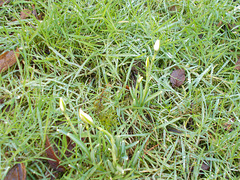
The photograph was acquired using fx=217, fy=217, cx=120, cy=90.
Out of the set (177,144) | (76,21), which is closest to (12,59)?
(76,21)

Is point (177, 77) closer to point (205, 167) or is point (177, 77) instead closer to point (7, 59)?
point (205, 167)

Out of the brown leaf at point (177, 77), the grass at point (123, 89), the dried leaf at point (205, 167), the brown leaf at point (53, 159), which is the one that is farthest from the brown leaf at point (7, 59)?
the dried leaf at point (205, 167)

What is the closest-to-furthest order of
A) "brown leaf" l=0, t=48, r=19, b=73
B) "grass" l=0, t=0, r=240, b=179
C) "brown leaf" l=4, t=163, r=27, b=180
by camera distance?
"brown leaf" l=4, t=163, r=27, b=180, "grass" l=0, t=0, r=240, b=179, "brown leaf" l=0, t=48, r=19, b=73

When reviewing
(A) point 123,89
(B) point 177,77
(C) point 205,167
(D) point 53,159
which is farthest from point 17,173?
(B) point 177,77

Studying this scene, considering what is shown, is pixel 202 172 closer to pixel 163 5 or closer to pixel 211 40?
pixel 211 40

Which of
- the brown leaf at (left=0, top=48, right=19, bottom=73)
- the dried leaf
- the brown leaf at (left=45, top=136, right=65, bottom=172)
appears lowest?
the dried leaf

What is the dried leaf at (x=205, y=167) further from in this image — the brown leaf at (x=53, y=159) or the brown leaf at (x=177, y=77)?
the brown leaf at (x=53, y=159)

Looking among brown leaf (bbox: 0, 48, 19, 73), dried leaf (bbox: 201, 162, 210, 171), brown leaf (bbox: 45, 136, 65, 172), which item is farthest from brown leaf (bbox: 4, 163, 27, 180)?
dried leaf (bbox: 201, 162, 210, 171)

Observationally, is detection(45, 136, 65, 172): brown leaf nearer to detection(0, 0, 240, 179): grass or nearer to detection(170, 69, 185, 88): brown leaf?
detection(0, 0, 240, 179): grass
